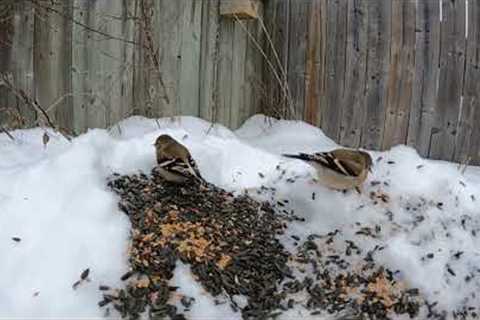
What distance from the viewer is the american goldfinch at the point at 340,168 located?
3195 millimetres

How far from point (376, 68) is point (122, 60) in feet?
5.88

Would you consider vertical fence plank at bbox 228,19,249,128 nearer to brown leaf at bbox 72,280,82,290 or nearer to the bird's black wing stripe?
the bird's black wing stripe

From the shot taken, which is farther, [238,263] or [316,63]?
[316,63]

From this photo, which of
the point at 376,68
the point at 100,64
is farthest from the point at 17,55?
the point at 376,68

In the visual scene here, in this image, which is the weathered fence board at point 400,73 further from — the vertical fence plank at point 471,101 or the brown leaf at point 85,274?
the brown leaf at point 85,274

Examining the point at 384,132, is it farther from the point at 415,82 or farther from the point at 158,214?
the point at 158,214

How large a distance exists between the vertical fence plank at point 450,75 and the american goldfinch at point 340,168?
5.31 feet

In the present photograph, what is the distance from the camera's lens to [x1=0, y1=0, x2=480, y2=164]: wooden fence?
13.3 feet

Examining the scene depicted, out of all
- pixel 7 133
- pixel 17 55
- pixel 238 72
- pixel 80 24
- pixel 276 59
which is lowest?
pixel 7 133

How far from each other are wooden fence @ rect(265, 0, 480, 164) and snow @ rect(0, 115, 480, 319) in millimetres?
1017

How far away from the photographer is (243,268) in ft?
8.88

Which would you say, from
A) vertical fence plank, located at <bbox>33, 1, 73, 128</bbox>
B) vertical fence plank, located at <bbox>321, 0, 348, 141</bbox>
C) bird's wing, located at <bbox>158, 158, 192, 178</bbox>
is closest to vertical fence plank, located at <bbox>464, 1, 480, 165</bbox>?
vertical fence plank, located at <bbox>321, 0, 348, 141</bbox>

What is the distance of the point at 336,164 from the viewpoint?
3.21 m

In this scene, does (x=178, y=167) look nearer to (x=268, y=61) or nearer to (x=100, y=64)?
(x=100, y=64)
